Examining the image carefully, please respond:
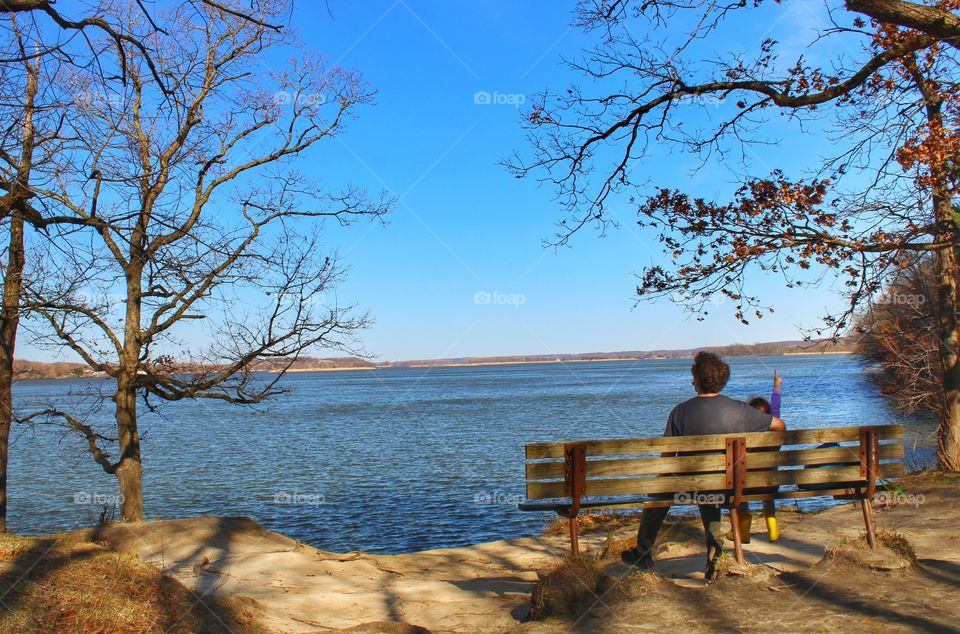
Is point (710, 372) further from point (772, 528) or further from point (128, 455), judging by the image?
point (128, 455)

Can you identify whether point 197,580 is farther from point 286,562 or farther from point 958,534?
point 958,534

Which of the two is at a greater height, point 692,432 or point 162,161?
point 162,161

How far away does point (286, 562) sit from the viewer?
24.8ft

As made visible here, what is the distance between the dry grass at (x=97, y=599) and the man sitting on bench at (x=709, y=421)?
313 cm

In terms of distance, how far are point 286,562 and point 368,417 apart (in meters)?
41.7

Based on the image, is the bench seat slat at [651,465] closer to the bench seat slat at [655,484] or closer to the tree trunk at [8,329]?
the bench seat slat at [655,484]

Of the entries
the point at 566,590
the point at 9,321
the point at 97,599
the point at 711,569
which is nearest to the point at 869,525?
the point at 711,569

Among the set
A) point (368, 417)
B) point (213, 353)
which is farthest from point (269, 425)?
point (213, 353)

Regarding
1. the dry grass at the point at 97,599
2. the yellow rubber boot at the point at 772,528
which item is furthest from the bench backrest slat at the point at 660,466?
the dry grass at the point at 97,599

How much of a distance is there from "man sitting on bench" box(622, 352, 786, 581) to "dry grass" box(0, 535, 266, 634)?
3.13 metres

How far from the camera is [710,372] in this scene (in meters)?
5.92

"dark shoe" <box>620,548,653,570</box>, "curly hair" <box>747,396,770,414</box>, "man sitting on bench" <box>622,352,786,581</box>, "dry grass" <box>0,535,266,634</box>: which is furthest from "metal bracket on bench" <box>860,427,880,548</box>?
"dry grass" <box>0,535,266,634</box>

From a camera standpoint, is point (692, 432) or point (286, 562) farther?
point (286, 562)

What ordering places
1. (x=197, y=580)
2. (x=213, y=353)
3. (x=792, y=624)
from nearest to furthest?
(x=792, y=624) < (x=197, y=580) < (x=213, y=353)
